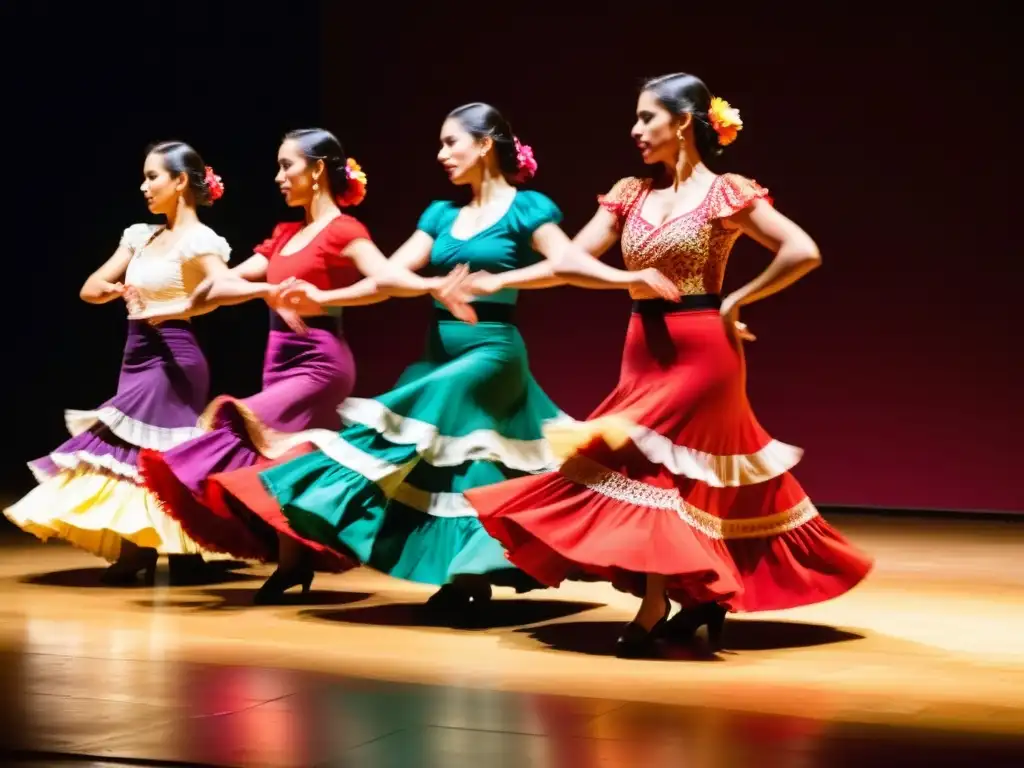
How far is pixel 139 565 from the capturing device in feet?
18.7

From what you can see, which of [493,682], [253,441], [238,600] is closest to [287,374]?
[253,441]

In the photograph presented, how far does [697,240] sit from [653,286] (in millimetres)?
174

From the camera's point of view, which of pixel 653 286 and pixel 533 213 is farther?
pixel 533 213

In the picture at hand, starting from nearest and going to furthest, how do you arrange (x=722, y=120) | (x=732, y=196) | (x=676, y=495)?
1. (x=676, y=495)
2. (x=732, y=196)
3. (x=722, y=120)

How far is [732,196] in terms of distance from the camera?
14.0 feet

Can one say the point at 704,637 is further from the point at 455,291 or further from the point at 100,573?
the point at 100,573

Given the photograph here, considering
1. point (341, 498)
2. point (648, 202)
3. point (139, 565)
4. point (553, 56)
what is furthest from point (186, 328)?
point (553, 56)

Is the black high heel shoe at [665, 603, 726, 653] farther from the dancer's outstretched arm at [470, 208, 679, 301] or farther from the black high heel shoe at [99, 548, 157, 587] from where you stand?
the black high heel shoe at [99, 548, 157, 587]

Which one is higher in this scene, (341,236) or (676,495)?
(341,236)

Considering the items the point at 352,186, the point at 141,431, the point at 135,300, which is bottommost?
the point at 141,431

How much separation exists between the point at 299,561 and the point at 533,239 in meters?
1.22

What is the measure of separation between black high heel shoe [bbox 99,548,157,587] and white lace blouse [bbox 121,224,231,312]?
2.61 ft

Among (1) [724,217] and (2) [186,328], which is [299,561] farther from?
(1) [724,217]

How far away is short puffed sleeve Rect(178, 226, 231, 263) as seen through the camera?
5.64 meters
